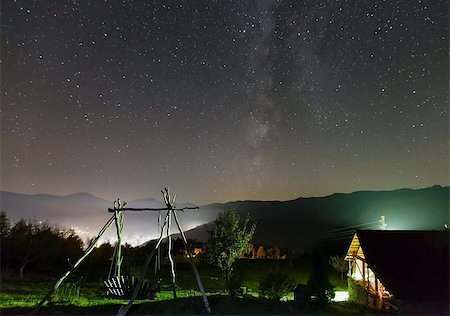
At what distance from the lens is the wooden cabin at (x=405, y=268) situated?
13906mm

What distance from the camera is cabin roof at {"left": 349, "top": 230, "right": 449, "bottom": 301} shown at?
45.9ft

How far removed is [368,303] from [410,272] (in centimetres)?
317

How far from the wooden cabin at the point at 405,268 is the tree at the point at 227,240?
24.6ft

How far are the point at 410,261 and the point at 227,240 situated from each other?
1129 cm

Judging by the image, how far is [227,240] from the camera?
2419 centimetres

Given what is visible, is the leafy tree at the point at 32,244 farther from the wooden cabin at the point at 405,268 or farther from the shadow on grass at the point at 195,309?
the wooden cabin at the point at 405,268

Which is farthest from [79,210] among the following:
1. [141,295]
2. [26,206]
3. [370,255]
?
[370,255]

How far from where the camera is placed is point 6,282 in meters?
20.1

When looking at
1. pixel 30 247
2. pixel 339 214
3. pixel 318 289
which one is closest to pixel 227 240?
pixel 318 289

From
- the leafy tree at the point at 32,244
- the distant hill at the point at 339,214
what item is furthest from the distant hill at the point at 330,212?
the leafy tree at the point at 32,244

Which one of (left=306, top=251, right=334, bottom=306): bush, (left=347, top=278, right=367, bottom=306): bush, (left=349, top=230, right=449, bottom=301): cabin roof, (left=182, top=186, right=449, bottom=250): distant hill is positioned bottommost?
(left=347, top=278, right=367, bottom=306): bush

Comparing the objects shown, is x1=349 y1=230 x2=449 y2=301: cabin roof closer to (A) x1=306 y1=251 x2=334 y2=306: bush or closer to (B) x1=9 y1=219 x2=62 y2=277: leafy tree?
(A) x1=306 y1=251 x2=334 y2=306: bush

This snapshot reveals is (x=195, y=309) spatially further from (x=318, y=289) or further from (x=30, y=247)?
(x=30, y=247)

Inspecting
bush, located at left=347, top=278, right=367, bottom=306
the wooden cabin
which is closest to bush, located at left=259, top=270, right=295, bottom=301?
the wooden cabin
